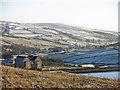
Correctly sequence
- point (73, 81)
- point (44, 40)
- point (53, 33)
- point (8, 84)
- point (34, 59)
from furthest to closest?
point (53, 33) < point (44, 40) < point (34, 59) < point (73, 81) < point (8, 84)

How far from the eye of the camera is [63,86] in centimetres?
743

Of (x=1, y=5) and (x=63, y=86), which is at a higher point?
(x=1, y=5)

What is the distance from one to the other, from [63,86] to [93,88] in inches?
40.9

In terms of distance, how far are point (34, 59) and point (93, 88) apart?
17019 millimetres

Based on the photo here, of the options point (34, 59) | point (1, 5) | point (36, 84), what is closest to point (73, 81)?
point (36, 84)

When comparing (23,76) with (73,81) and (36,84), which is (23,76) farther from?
(73,81)

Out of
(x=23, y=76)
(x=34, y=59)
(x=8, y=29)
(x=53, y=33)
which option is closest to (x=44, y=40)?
(x=53, y=33)

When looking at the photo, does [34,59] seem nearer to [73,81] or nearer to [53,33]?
[73,81]

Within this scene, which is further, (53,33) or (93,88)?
(53,33)

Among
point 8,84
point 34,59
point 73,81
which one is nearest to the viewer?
point 8,84

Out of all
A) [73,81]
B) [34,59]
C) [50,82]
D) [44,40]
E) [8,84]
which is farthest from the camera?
[44,40]

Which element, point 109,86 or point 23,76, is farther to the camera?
point 23,76

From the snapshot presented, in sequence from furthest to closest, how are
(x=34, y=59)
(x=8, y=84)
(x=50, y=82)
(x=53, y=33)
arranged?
(x=53, y=33) < (x=34, y=59) < (x=50, y=82) < (x=8, y=84)

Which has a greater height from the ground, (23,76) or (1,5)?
(1,5)
